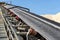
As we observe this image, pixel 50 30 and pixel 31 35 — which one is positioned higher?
pixel 50 30

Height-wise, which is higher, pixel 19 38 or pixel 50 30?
pixel 50 30

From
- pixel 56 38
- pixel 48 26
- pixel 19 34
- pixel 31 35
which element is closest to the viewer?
pixel 56 38

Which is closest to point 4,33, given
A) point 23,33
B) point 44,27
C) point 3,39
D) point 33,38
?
point 3,39

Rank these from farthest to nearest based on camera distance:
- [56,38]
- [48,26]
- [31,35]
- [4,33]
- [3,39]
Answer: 1. [4,33]
2. [3,39]
3. [31,35]
4. [48,26]
5. [56,38]

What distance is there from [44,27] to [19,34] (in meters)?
1.94

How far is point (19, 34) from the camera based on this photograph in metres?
5.51

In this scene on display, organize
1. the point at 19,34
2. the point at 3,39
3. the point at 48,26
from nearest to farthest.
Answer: the point at 48,26 → the point at 19,34 → the point at 3,39

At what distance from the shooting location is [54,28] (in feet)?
11.0

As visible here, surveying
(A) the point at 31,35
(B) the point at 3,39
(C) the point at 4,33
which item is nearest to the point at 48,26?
(A) the point at 31,35

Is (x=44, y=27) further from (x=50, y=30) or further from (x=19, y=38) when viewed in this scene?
(x=19, y=38)

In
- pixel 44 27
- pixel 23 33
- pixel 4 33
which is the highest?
pixel 44 27

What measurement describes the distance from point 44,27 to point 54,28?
0.98 ft

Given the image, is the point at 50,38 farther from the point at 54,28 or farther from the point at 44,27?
the point at 44,27

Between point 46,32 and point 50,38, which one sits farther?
point 46,32
